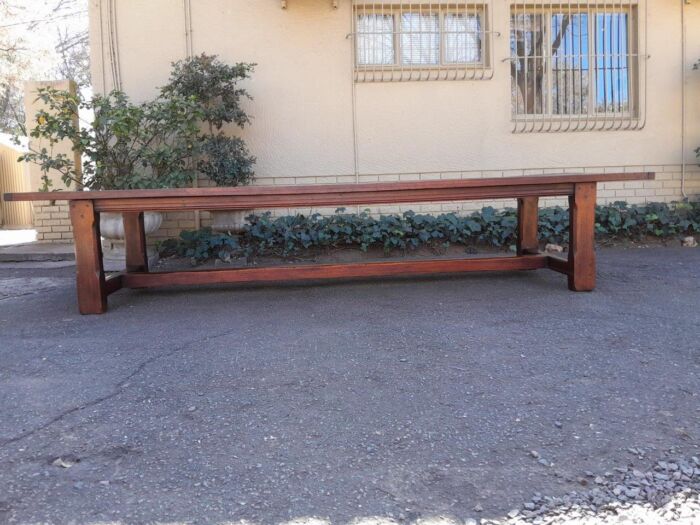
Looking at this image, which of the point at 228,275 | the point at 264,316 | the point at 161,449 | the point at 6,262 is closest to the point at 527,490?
the point at 161,449

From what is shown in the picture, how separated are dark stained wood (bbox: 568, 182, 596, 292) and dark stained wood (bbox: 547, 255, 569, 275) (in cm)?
13

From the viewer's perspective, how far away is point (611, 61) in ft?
23.7

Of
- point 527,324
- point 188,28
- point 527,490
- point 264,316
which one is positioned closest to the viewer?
point 527,490

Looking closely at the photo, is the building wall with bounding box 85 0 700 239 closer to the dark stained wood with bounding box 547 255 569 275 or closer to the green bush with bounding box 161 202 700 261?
the green bush with bounding box 161 202 700 261

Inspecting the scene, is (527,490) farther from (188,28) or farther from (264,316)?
(188,28)

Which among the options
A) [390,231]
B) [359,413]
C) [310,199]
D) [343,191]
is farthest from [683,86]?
[359,413]

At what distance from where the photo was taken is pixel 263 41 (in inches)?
270

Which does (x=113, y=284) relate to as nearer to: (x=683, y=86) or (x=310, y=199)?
(x=310, y=199)

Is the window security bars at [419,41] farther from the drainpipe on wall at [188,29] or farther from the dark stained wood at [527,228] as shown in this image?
the dark stained wood at [527,228]

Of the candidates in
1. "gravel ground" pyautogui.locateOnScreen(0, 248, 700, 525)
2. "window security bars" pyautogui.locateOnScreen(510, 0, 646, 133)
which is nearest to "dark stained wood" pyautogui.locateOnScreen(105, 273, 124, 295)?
"gravel ground" pyautogui.locateOnScreen(0, 248, 700, 525)

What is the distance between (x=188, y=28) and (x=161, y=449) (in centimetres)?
566

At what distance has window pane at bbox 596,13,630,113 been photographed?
7211mm

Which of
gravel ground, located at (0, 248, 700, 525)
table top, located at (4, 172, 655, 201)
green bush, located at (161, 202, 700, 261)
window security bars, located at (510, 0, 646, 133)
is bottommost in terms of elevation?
gravel ground, located at (0, 248, 700, 525)

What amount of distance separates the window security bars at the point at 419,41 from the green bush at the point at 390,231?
5.10 ft
